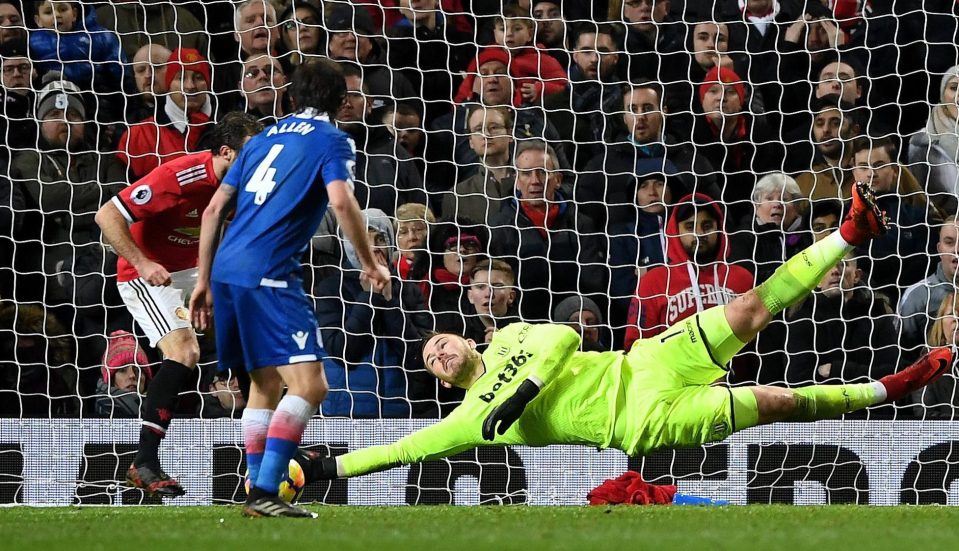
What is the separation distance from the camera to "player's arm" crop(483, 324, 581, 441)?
488 cm

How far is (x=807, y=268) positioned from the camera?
5184 millimetres

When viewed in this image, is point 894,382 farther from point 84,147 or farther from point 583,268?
point 84,147

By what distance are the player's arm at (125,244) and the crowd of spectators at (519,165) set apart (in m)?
1.46

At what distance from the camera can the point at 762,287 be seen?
5.23 m

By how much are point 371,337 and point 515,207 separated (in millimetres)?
1072

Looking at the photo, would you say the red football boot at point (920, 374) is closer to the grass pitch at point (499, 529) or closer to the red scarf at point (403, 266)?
the grass pitch at point (499, 529)

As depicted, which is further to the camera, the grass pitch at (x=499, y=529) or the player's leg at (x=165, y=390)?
the player's leg at (x=165, y=390)

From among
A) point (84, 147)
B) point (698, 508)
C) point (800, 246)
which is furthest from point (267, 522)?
point (800, 246)

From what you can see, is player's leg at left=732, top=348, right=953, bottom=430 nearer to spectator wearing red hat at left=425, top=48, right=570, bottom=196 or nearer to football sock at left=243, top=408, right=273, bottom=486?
football sock at left=243, top=408, right=273, bottom=486

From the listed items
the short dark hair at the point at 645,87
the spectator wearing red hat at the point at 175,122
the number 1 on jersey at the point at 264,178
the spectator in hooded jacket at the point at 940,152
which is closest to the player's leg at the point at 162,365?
the number 1 on jersey at the point at 264,178

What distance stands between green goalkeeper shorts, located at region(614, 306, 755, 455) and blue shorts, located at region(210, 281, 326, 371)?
1.49m

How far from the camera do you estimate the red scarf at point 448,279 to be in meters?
6.98

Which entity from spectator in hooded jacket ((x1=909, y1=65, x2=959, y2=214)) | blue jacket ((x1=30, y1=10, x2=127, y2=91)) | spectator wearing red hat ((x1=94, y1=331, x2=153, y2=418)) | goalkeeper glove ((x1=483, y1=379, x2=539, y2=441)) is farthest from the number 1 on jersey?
spectator in hooded jacket ((x1=909, y1=65, x2=959, y2=214))

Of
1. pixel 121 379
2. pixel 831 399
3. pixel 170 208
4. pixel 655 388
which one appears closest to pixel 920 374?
pixel 831 399
